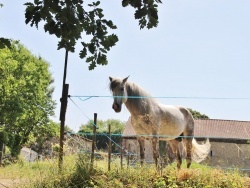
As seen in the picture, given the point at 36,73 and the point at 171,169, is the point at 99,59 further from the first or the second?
the point at 36,73

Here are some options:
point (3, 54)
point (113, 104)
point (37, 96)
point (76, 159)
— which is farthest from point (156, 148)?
point (37, 96)

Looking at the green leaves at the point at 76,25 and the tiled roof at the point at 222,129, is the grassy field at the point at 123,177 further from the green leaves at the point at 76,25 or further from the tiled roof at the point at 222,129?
the tiled roof at the point at 222,129

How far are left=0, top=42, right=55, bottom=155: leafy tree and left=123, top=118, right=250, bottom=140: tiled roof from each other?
898 cm

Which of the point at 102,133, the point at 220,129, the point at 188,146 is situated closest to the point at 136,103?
the point at 102,133

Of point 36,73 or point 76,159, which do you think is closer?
point 76,159

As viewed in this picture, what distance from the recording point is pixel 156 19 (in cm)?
324

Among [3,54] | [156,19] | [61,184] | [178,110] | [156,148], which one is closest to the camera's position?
[156,19]

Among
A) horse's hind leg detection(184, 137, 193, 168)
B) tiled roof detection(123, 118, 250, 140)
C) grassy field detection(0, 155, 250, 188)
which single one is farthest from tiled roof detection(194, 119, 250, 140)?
grassy field detection(0, 155, 250, 188)

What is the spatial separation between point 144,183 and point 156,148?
144cm

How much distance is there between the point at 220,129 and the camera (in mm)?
40344

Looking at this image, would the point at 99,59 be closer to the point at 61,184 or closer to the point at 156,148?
the point at 61,184

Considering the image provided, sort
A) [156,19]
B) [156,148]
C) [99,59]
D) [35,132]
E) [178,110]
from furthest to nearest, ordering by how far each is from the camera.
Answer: [35,132] < [178,110] < [156,148] < [99,59] < [156,19]

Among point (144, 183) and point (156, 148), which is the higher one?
point (156, 148)

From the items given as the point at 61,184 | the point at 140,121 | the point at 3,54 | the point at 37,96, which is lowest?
the point at 61,184
